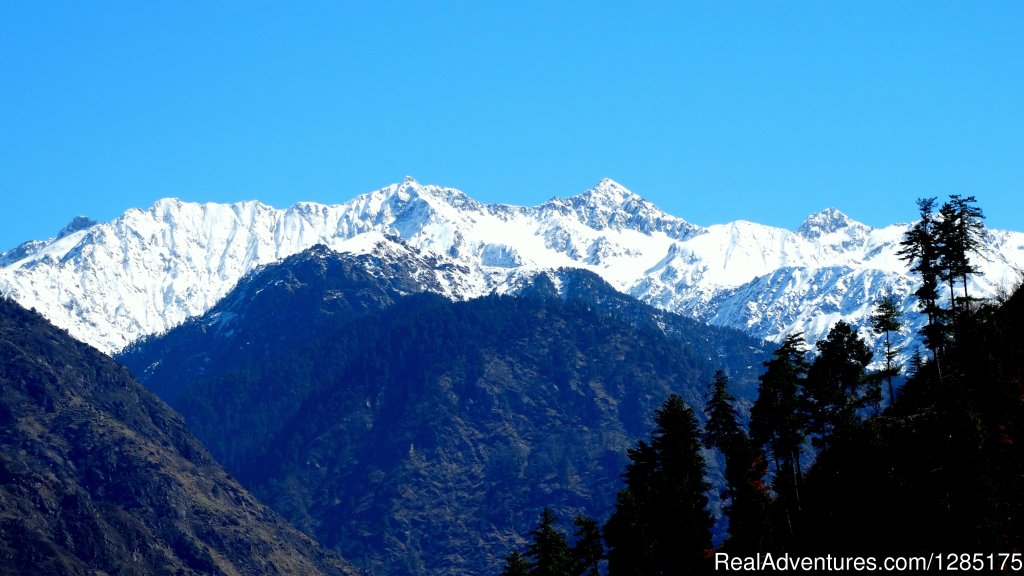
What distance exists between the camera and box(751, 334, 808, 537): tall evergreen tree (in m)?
106

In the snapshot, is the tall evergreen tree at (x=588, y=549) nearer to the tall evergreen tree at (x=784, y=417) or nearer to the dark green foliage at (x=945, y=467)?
the tall evergreen tree at (x=784, y=417)

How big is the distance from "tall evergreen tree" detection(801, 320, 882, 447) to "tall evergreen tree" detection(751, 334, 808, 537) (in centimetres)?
281

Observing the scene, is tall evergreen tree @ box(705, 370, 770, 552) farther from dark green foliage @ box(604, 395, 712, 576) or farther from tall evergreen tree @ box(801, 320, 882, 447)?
tall evergreen tree @ box(801, 320, 882, 447)

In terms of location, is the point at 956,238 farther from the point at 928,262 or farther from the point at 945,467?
the point at 945,467

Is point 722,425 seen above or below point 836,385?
below

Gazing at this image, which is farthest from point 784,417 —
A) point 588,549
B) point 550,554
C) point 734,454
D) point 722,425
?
point 550,554

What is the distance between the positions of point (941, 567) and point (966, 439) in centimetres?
738

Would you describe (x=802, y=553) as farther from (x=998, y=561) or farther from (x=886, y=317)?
(x=886, y=317)

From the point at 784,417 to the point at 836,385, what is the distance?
32.4 feet

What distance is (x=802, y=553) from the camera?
95125 mm

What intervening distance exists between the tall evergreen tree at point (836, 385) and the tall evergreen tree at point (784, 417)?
2811 millimetres

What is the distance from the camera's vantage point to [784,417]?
107 m

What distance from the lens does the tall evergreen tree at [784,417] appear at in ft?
348

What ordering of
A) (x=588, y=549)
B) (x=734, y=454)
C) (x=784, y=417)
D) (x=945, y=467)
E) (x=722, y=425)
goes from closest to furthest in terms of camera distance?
(x=945, y=467) → (x=784, y=417) → (x=588, y=549) → (x=734, y=454) → (x=722, y=425)
